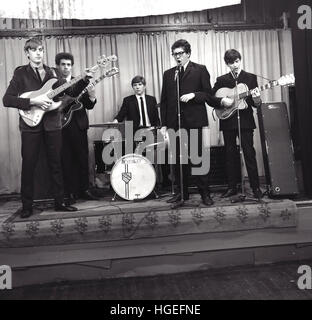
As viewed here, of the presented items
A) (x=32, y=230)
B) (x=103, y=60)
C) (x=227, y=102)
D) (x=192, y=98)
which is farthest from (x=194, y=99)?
(x=32, y=230)

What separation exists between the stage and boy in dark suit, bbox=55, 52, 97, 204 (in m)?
0.76

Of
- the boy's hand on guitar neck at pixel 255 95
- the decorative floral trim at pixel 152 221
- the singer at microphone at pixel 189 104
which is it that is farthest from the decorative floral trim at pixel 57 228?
the boy's hand on guitar neck at pixel 255 95

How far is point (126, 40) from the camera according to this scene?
6316 millimetres

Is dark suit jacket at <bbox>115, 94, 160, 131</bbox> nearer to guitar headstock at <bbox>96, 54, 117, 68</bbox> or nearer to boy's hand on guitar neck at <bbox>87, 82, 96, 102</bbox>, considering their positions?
boy's hand on guitar neck at <bbox>87, 82, 96, 102</bbox>

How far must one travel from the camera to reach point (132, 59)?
20.9 feet

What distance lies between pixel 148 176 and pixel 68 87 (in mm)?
1273

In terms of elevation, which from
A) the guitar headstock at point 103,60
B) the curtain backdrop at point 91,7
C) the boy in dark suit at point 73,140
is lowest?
the boy in dark suit at point 73,140

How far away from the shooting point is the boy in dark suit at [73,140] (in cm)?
457

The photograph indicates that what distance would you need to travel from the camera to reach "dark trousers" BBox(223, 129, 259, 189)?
4.32 metres

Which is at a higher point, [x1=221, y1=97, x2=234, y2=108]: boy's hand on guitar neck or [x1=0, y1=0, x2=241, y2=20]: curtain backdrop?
[x1=0, y1=0, x2=241, y2=20]: curtain backdrop

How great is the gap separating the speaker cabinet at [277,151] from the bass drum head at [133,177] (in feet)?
4.37

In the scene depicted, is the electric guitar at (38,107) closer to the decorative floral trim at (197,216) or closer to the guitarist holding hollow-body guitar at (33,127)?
the guitarist holding hollow-body guitar at (33,127)

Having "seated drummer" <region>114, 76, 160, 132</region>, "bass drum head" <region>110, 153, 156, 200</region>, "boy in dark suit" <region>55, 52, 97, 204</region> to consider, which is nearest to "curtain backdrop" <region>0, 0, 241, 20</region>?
"boy in dark suit" <region>55, 52, 97, 204</region>

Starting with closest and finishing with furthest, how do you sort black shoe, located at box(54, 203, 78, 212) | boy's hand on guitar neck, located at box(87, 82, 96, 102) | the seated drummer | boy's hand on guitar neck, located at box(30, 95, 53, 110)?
boy's hand on guitar neck, located at box(30, 95, 53, 110)
black shoe, located at box(54, 203, 78, 212)
boy's hand on guitar neck, located at box(87, 82, 96, 102)
the seated drummer
